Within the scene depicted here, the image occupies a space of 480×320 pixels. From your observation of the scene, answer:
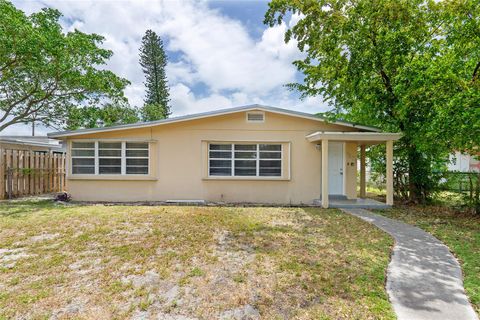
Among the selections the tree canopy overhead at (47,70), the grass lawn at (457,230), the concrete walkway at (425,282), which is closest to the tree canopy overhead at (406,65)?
the grass lawn at (457,230)

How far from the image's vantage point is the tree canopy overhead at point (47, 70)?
1002cm

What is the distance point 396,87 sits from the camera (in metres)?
8.73

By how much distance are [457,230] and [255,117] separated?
6.88 m

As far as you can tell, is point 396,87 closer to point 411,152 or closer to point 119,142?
point 411,152

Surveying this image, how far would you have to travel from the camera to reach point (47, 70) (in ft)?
37.5

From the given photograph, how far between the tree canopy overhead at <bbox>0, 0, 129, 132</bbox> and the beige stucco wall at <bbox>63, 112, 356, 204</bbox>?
3.87 m

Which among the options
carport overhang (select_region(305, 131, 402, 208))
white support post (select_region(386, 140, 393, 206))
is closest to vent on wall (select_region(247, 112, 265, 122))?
carport overhang (select_region(305, 131, 402, 208))

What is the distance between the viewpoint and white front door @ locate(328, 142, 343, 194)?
408 inches

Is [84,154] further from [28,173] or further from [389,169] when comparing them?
[389,169]

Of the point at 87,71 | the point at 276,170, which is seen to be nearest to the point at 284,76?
the point at 276,170

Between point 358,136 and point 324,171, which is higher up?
point 358,136

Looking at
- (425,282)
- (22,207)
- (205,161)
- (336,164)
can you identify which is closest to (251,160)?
(205,161)

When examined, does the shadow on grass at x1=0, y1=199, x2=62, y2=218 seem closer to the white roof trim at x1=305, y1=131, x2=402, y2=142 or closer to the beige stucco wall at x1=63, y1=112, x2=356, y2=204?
the beige stucco wall at x1=63, y1=112, x2=356, y2=204

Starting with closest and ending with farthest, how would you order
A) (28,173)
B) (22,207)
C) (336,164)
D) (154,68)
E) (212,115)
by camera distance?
(22,207)
(212,115)
(336,164)
(28,173)
(154,68)
